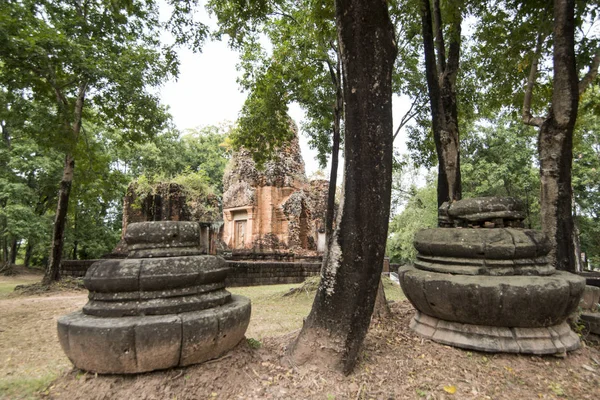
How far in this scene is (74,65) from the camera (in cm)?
779

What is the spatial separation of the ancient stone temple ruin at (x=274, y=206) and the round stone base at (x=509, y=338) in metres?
13.2

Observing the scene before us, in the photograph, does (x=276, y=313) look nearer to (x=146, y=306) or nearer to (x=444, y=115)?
(x=146, y=306)

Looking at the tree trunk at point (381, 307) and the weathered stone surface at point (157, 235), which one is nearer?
the weathered stone surface at point (157, 235)

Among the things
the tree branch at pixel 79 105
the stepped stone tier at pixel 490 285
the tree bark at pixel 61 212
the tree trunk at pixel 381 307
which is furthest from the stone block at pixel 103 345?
the tree branch at pixel 79 105

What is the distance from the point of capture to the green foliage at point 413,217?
76.2 ft

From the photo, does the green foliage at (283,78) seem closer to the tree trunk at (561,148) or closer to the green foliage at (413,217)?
the tree trunk at (561,148)

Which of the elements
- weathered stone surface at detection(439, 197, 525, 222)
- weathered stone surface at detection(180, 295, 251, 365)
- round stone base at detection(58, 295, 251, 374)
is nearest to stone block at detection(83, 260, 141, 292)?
round stone base at detection(58, 295, 251, 374)

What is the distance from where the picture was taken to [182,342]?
2.60 meters

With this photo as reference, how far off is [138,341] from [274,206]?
14.6 metres

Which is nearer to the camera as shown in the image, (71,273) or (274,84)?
(274,84)

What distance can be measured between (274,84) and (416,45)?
3577mm

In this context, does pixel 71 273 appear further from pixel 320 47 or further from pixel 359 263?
pixel 359 263

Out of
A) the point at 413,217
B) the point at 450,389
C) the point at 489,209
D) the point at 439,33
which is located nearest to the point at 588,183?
the point at 413,217

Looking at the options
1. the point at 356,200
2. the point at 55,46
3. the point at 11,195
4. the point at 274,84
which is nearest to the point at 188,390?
the point at 356,200
